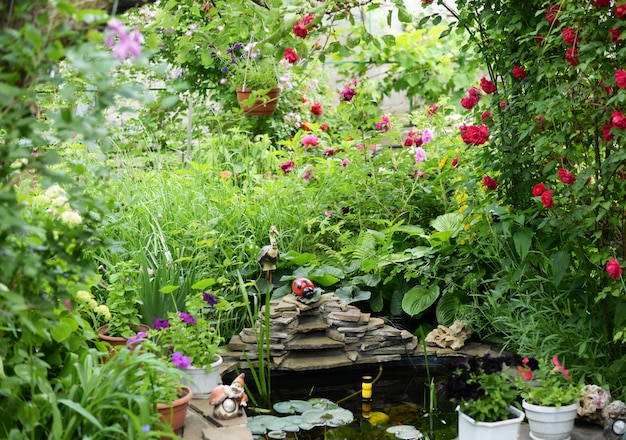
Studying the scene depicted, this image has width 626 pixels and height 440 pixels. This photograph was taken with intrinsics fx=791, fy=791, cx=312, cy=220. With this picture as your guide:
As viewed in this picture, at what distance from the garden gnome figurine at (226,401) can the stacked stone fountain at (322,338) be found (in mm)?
760

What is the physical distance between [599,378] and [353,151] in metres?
2.24

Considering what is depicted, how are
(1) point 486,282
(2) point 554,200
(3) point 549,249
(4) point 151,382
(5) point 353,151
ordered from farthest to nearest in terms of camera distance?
1. (5) point 353,151
2. (1) point 486,282
3. (3) point 549,249
4. (2) point 554,200
5. (4) point 151,382

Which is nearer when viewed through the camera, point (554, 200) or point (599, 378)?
point (599, 378)

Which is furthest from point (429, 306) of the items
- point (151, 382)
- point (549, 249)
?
point (151, 382)

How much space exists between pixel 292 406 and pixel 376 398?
16.7 inches

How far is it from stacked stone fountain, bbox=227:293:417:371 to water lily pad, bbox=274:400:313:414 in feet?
0.90

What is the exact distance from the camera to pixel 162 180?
4809mm

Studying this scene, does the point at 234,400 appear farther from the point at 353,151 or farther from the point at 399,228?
the point at 353,151

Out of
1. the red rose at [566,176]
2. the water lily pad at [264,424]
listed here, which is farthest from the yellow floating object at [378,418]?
the red rose at [566,176]

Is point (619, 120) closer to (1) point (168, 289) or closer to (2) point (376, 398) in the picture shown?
(2) point (376, 398)

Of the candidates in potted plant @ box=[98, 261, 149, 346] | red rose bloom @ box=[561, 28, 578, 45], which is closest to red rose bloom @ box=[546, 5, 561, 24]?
red rose bloom @ box=[561, 28, 578, 45]

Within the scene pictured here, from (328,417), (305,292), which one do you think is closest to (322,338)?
(305,292)

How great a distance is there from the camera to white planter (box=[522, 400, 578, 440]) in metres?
2.82

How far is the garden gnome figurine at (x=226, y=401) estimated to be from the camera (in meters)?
3.05
